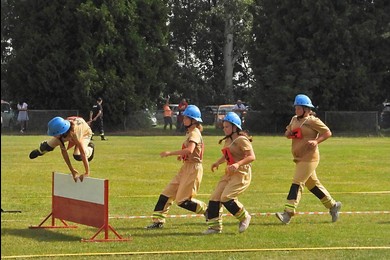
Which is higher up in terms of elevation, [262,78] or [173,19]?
[173,19]

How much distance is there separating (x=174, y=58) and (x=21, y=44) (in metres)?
9.59

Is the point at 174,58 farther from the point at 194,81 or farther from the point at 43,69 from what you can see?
the point at 194,81

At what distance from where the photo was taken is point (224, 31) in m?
72.5

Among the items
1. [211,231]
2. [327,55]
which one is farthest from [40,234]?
[327,55]

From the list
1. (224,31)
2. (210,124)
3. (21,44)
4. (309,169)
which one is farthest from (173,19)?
(309,169)

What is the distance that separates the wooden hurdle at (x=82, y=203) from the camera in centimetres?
1001

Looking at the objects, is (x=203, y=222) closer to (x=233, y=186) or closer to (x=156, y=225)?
(x=156, y=225)

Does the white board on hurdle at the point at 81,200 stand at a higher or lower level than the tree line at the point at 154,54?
lower

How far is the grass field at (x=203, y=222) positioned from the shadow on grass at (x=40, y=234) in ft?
0.04

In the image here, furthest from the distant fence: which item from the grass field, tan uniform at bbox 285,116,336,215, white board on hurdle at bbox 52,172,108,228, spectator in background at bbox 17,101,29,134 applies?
white board on hurdle at bbox 52,172,108,228

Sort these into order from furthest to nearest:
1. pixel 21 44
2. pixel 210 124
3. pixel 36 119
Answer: pixel 210 124
pixel 21 44
pixel 36 119

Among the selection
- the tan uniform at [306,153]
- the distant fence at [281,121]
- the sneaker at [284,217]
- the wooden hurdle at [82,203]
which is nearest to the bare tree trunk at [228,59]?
the distant fence at [281,121]

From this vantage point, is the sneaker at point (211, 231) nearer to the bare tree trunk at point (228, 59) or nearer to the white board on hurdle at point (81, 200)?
the white board on hurdle at point (81, 200)

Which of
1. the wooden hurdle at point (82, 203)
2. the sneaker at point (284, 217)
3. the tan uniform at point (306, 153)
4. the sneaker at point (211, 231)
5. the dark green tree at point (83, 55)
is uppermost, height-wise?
the dark green tree at point (83, 55)
